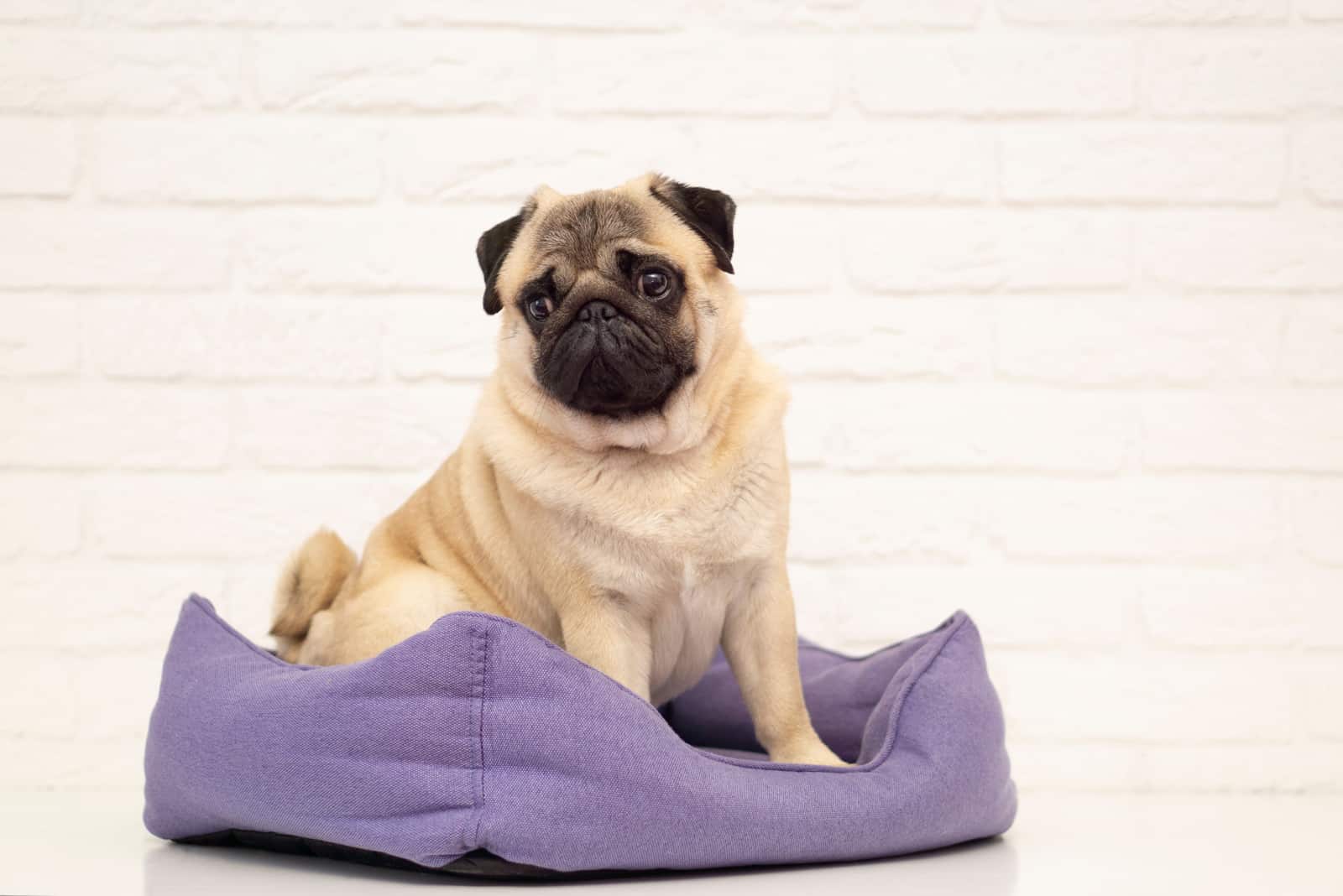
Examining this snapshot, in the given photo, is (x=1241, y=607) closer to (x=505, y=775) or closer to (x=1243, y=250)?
(x=1243, y=250)

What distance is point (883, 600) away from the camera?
118 inches

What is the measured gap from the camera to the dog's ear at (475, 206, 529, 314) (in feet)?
7.61

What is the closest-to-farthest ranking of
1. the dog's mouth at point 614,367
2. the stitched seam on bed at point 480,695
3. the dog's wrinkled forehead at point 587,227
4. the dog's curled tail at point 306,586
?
the stitched seam on bed at point 480,695 < the dog's mouth at point 614,367 < the dog's wrinkled forehead at point 587,227 < the dog's curled tail at point 306,586

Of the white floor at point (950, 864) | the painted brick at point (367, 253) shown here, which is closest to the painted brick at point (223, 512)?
the painted brick at point (367, 253)

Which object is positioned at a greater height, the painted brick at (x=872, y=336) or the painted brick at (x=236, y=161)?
the painted brick at (x=236, y=161)

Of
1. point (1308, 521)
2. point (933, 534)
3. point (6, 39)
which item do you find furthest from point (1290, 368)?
point (6, 39)

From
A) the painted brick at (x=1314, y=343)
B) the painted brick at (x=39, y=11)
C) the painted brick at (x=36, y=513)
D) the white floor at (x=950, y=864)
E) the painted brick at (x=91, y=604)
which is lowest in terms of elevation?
the white floor at (x=950, y=864)

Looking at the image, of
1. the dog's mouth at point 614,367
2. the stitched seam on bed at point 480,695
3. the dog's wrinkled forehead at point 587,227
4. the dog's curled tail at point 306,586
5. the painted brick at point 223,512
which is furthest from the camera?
the painted brick at point 223,512

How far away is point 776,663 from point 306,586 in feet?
3.28

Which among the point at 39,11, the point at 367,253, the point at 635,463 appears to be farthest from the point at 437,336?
the point at 39,11

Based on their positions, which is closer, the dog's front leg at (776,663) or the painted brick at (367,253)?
the dog's front leg at (776,663)

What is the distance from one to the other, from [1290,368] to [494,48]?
1.98 meters

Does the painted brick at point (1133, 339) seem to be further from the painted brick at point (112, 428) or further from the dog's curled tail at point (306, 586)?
the painted brick at point (112, 428)

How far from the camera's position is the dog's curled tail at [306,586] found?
8.66 ft
